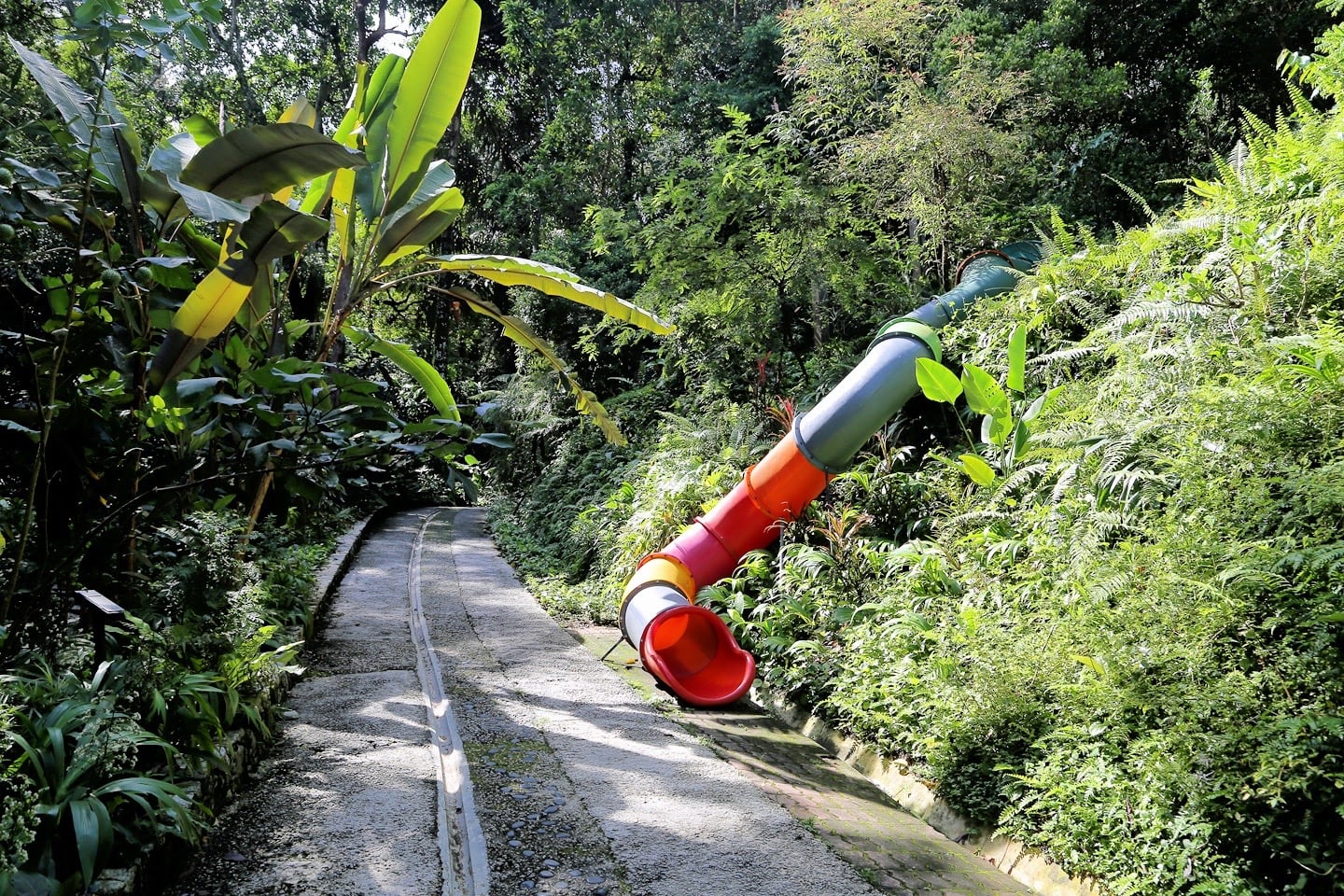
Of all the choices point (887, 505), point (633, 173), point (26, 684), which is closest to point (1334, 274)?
point (887, 505)

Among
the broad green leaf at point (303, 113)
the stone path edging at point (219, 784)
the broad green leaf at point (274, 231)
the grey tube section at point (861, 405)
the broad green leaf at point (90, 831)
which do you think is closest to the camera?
the broad green leaf at point (90, 831)

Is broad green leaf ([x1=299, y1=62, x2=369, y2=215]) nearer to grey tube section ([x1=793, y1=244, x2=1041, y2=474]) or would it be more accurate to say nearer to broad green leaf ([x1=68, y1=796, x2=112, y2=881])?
broad green leaf ([x1=68, y1=796, x2=112, y2=881])

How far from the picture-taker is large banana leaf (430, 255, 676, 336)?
5.59 metres

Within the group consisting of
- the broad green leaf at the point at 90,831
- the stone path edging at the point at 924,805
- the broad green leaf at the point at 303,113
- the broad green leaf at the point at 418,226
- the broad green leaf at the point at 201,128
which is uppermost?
the broad green leaf at the point at 303,113

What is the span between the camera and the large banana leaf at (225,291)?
125 inches

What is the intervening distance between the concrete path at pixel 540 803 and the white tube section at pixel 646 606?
404 millimetres

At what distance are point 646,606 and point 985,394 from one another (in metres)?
2.83

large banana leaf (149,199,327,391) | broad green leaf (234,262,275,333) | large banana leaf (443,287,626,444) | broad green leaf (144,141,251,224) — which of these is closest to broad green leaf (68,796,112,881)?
large banana leaf (149,199,327,391)

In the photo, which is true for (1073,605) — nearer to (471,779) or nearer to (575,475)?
(471,779)

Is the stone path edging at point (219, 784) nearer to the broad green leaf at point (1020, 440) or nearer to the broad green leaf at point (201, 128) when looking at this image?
the broad green leaf at point (201, 128)

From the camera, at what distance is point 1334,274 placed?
427 centimetres

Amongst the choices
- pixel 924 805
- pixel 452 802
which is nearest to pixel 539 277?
pixel 452 802

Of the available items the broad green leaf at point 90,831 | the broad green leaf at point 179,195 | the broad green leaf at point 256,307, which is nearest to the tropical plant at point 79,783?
the broad green leaf at point 90,831

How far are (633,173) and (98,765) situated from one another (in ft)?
48.0
